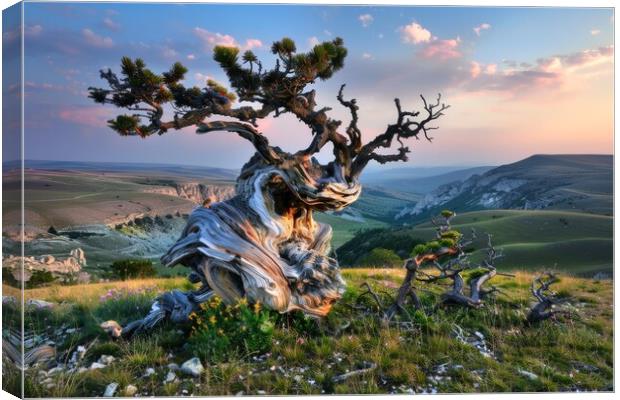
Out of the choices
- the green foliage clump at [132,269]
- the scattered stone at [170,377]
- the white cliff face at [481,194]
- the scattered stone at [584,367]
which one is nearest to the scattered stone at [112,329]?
the scattered stone at [170,377]

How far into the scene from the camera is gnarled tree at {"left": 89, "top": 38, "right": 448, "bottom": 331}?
24.2 feet

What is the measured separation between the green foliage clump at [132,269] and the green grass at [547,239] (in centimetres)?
1144

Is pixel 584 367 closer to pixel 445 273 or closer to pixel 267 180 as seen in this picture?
pixel 445 273

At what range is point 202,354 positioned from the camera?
7121mm

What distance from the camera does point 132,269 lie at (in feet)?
57.3

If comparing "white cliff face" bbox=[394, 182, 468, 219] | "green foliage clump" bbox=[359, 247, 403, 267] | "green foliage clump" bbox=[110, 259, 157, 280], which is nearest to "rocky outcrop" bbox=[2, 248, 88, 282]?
"green foliage clump" bbox=[110, 259, 157, 280]

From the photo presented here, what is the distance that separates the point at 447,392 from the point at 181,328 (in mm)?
4484

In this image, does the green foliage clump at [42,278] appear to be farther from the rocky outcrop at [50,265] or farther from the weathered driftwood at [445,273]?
the weathered driftwood at [445,273]

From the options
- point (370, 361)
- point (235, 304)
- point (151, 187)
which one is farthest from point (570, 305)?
point (151, 187)

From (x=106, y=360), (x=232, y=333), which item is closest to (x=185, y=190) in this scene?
(x=106, y=360)

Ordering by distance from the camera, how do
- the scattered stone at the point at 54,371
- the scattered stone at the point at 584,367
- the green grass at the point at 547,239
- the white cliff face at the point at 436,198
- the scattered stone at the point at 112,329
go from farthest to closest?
the white cliff face at the point at 436,198 → the green grass at the point at 547,239 → the scattered stone at the point at 112,329 → the scattered stone at the point at 584,367 → the scattered stone at the point at 54,371

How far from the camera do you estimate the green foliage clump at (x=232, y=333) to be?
23.4ft

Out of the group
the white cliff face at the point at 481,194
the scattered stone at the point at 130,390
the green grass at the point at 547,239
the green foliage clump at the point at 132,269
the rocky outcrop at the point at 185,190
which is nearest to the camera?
the scattered stone at the point at 130,390

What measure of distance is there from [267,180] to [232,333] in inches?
105
